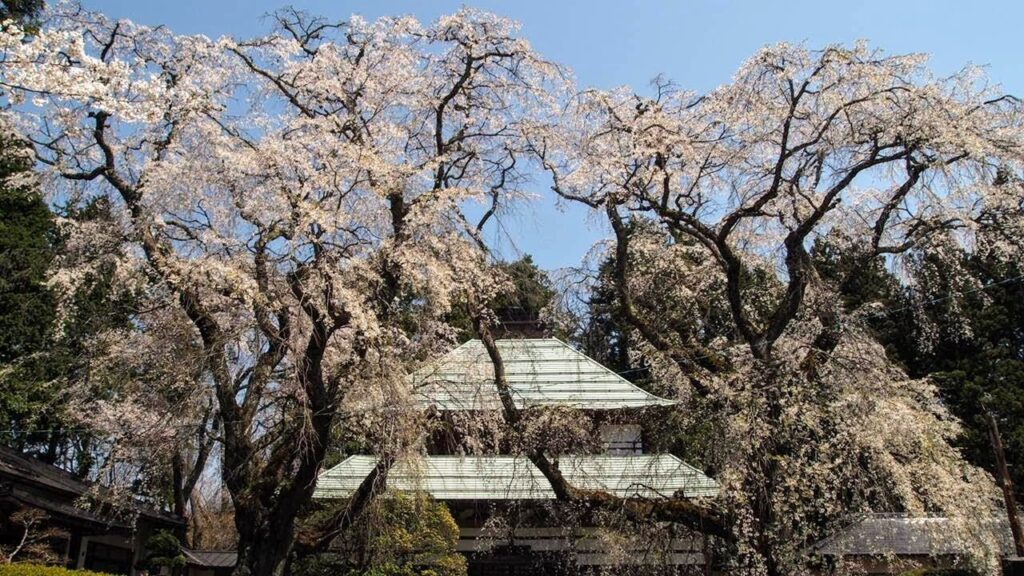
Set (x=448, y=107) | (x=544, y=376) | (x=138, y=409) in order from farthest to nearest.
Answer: (x=544, y=376) → (x=138, y=409) → (x=448, y=107)

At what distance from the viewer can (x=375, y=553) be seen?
10.6 m

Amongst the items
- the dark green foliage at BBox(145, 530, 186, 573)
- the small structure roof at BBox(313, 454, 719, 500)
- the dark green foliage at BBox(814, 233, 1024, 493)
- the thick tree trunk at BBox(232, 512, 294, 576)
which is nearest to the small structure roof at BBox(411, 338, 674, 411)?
the small structure roof at BBox(313, 454, 719, 500)

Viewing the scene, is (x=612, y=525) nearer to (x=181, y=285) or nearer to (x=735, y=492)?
(x=735, y=492)

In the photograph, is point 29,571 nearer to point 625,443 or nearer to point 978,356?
point 625,443

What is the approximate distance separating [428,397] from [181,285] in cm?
308

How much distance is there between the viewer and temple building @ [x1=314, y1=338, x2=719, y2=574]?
975 cm

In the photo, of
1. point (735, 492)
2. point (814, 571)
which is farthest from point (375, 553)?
point (814, 571)

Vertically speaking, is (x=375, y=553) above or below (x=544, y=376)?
below

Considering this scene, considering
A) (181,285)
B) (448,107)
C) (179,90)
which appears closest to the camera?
(181,285)

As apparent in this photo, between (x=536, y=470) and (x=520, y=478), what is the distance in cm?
201

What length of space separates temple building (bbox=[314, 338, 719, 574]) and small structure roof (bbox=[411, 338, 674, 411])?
0.07 ft

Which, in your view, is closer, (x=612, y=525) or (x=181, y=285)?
(x=181, y=285)

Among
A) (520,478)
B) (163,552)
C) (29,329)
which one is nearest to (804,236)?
(520,478)

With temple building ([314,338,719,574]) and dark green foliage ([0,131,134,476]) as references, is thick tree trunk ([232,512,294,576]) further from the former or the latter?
dark green foliage ([0,131,134,476])
